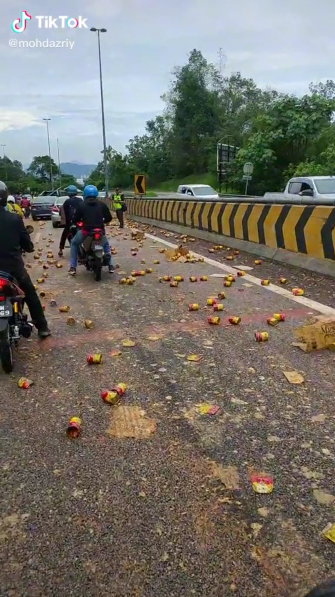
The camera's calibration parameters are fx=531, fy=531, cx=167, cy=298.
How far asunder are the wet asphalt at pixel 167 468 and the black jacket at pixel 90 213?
433 cm

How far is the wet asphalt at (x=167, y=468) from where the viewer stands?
7.51ft

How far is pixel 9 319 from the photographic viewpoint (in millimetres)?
4984

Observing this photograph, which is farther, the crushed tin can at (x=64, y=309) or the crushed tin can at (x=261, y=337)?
the crushed tin can at (x=64, y=309)

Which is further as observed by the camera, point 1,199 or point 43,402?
point 1,199

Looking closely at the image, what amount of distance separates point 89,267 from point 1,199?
459 cm

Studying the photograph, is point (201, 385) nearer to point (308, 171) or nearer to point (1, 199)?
point (1, 199)

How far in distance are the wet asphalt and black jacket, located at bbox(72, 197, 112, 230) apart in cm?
433

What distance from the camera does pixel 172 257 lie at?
11594mm

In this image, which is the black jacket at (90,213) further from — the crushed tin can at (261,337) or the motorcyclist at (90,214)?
the crushed tin can at (261,337)

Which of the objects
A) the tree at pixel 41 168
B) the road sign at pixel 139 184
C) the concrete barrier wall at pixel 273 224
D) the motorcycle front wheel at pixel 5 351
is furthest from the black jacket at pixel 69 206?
the tree at pixel 41 168

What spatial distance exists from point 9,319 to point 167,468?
2.55 metres

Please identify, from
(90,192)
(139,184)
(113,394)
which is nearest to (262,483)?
(113,394)

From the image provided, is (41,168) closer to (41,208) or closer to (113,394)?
(41,208)

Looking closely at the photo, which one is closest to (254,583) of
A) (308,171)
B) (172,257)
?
(172,257)
